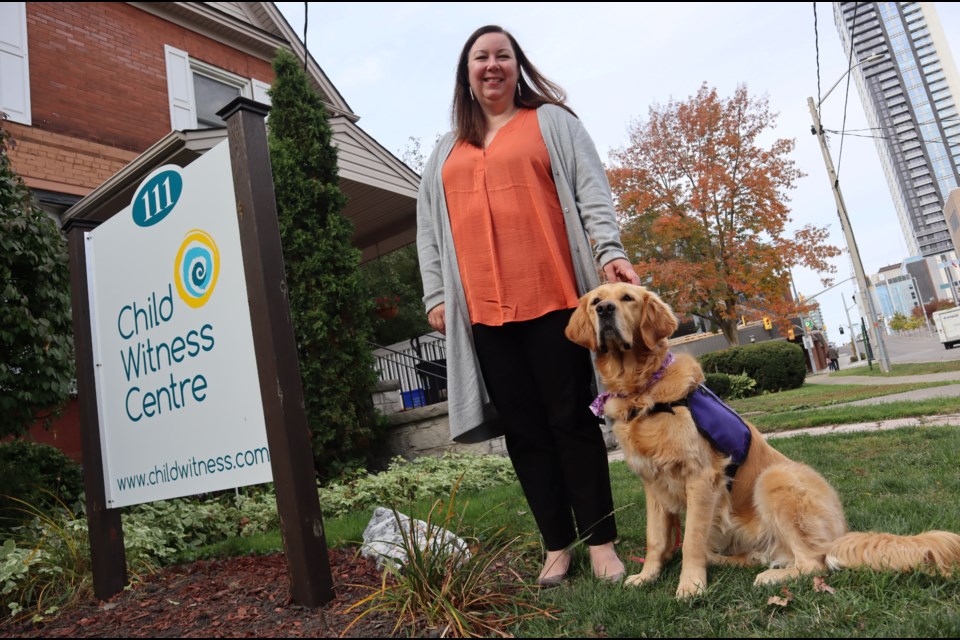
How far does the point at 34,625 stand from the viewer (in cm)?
271

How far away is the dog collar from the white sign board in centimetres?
135

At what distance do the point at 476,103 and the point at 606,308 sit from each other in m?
1.28

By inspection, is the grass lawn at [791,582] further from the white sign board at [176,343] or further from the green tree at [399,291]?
the green tree at [399,291]

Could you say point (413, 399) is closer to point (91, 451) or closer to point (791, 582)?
point (91, 451)

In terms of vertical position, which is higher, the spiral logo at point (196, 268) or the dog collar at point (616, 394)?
the spiral logo at point (196, 268)

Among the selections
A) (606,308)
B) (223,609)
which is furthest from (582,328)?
(223,609)

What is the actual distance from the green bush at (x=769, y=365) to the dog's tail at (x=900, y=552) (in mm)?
14649

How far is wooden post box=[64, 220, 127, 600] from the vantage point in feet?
9.89

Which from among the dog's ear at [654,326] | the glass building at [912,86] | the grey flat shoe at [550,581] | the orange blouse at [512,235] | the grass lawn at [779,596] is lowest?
the grass lawn at [779,596]

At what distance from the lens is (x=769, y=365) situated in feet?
52.8

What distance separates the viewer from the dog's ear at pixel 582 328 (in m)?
2.59

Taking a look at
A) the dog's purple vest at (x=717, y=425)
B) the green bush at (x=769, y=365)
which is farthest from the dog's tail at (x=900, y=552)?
the green bush at (x=769, y=365)

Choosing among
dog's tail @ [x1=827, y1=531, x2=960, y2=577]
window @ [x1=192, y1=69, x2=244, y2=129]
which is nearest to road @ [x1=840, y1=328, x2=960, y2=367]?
window @ [x1=192, y1=69, x2=244, y2=129]

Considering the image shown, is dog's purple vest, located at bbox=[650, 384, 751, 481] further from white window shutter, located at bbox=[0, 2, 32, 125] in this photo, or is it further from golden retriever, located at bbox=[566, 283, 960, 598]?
white window shutter, located at bbox=[0, 2, 32, 125]
